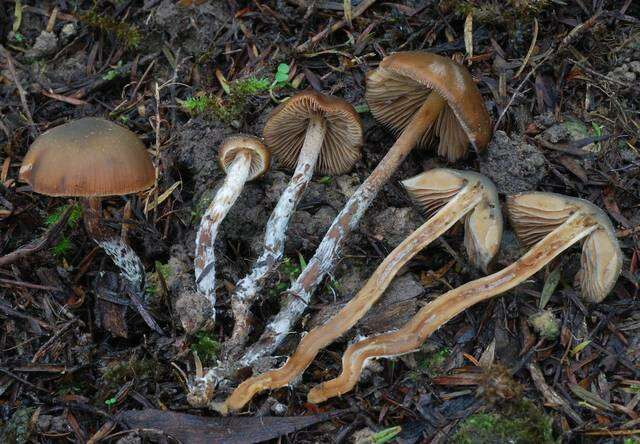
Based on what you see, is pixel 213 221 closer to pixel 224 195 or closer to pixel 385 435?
pixel 224 195

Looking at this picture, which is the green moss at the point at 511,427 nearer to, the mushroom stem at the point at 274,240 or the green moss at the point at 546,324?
the green moss at the point at 546,324

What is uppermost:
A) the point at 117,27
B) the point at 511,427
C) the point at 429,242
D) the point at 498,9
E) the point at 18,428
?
the point at 498,9

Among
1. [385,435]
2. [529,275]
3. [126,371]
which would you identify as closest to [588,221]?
[529,275]

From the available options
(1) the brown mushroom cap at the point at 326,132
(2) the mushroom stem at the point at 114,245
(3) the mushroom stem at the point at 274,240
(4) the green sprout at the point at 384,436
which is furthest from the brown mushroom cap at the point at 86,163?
(4) the green sprout at the point at 384,436

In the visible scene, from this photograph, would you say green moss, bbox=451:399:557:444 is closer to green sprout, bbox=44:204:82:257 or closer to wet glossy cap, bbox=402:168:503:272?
wet glossy cap, bbox=402:168:503:272

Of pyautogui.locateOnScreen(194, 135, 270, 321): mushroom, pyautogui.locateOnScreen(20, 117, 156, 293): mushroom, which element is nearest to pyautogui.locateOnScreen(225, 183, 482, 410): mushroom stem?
pyautogui.locateOnScreen(194, 135, 270, 321): mushroom

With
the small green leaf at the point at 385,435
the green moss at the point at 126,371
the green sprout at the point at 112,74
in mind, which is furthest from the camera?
the green sprout at the point at 112,74

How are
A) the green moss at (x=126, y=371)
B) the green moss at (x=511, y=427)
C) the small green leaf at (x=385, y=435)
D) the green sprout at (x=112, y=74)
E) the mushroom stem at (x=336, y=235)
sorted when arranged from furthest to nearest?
the green sprout at (x=112, y=74) → the mushroom stem at (x=336, y=235) → the green moss at (x=126, y=371) → the small green leaf at (x=385, y=435) → the green moss at (x=511, y=427)
